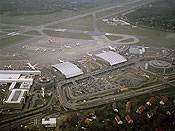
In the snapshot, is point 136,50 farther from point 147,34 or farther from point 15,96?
point 15,96

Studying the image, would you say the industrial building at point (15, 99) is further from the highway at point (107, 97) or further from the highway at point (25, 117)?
the highway at point (107, 97)

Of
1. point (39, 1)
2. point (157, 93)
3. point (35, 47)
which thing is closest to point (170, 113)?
point (157, 93)

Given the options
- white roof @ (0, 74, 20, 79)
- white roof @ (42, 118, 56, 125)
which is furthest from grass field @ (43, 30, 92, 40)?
white roof @ (42, 118, 56, 125)

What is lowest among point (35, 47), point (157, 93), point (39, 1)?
point (157, 93)

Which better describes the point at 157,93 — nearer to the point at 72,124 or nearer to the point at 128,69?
the point at 128,69

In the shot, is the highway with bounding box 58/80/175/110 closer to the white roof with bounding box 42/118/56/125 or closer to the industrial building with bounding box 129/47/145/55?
the white roof with bounding box 42/118/56/125

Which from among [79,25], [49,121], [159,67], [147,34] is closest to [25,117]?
[49,121]
